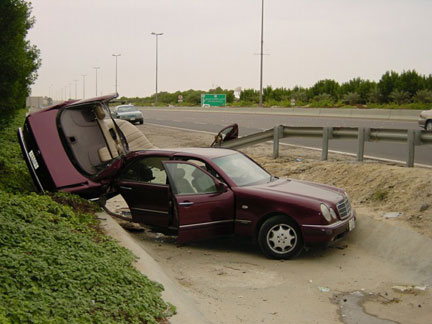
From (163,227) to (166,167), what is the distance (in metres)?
0.90

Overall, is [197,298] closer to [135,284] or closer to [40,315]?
[135,284]

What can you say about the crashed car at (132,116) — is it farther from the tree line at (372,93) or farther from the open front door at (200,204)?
the open front door at (200,204)

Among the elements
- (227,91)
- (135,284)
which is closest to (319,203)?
(135,284)

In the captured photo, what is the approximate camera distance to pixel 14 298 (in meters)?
4.66

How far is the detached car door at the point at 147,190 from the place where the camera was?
910 cm

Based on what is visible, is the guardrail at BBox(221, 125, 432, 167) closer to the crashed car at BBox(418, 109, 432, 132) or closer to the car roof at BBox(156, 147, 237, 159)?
the car roof at BBox(156, 147, 237, 159)

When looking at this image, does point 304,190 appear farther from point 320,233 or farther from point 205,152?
point 205,152

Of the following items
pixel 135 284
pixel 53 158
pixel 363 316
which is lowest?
pixel 363 316

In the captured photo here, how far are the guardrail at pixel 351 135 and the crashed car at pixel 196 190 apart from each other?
3551 millimetres

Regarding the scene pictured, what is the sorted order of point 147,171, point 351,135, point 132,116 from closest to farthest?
point 147,171 → point 351,135 → point 132,116

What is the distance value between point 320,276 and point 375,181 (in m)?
4.13

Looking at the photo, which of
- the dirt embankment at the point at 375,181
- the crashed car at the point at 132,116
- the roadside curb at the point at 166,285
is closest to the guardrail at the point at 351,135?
the dirt embankment at the point at 375,181

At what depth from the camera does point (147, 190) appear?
9.30 m

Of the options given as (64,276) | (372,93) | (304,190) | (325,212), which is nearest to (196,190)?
(304,190)
